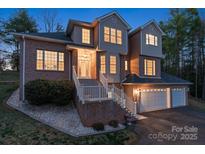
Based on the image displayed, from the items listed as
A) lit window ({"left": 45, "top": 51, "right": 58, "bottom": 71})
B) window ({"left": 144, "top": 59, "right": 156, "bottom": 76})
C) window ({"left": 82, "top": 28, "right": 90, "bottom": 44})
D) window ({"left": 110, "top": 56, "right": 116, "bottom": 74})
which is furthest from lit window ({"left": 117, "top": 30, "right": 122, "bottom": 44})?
lit window ({"left": 45, "top": 51, "right": 58, "bottom": 71})

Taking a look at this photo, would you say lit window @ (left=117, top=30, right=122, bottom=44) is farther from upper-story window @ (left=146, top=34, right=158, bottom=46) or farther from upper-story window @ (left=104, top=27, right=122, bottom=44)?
Answer: upper-story window @ (left=146, top=34, right=158, bottom=46)

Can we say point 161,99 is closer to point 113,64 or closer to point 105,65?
point 113,64

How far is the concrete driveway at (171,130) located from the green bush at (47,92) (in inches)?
170

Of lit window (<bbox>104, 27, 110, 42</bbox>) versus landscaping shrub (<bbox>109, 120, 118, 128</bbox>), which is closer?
landscaping shrub (<bbox>109, 120, 118, 128</bbox>)

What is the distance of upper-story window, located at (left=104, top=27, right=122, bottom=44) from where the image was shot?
12.8 m

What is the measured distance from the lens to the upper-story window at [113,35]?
12.8 meters

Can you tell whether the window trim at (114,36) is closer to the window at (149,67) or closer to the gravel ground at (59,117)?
the window at (149,67)

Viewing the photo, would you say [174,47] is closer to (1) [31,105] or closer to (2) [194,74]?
(2) [194,74]

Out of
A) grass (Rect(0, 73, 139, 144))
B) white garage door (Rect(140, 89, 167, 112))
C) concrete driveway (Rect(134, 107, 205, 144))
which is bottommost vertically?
concrete driveway (Rect(134, 107, 205, 144))

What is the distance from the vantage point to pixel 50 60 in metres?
11.5

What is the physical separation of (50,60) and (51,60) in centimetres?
7

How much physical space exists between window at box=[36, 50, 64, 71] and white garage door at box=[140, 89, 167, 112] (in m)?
6.43

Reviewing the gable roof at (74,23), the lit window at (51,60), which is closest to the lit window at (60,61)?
the lit window at (51,60)

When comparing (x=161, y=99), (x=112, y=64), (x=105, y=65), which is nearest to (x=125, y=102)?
(x=105, y=65)
